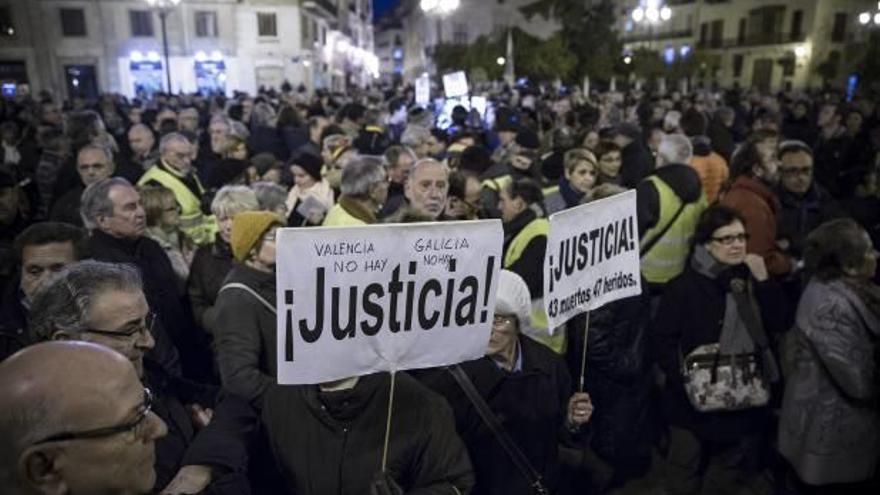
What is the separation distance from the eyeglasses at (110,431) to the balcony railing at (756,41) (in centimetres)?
6527

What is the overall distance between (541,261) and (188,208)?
3219mm

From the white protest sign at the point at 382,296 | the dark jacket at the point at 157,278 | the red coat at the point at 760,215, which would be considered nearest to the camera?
the white protest sign at the point at 382,296

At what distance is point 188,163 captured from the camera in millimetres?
6109

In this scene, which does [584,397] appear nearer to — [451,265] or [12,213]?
A: [451,265]

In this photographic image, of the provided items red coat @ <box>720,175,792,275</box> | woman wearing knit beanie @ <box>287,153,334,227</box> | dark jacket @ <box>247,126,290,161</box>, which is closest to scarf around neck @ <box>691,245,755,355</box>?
red coat @ <box>720,175,792,275</box>

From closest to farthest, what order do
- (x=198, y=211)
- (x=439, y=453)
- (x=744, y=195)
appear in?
(x=439, y=453) → (x=744, y=195) → (x=198, y=211)

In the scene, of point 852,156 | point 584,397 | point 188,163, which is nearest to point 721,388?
point 584,397

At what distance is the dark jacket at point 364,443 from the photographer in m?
2.33

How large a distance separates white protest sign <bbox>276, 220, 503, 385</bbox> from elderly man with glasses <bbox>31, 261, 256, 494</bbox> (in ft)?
1.31

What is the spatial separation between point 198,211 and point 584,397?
154 inches

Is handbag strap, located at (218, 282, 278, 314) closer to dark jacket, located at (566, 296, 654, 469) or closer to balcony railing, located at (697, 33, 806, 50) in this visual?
dark jacket, located at (566, 296, 654, 469)

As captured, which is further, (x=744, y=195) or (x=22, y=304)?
(x=744, y=195)

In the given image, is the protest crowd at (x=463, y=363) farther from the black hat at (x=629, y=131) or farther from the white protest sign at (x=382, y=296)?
the black hat at (x=629, y=131)

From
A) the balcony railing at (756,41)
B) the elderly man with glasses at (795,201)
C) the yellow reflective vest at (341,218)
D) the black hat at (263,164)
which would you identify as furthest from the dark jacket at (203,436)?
the balcony railing at (756,41)
